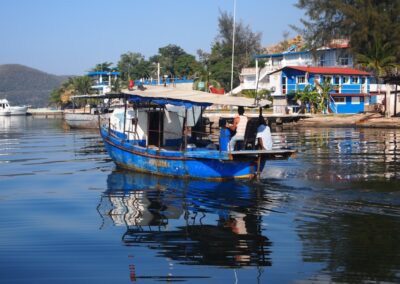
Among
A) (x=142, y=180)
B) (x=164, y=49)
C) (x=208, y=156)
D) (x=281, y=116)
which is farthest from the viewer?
(x=164, y=49)

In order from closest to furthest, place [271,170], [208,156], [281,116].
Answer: [208,156]
[271,170]
[281,116]

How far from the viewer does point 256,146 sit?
15938 mm

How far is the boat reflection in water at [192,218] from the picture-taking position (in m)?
9.22

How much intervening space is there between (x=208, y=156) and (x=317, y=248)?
665 cm

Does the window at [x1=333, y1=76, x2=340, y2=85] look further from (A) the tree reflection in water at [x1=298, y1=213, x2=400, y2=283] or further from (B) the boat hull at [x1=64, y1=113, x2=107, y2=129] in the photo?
(A) the tree reflection in water at [x1=298, y1=213, x2=400, y2=283]

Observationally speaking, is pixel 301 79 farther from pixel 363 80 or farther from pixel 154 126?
pixel 154 126

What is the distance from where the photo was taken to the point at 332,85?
56.4m

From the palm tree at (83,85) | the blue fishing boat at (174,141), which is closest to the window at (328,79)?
the blue fishing boat at (174,141)

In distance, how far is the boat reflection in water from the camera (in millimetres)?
9219

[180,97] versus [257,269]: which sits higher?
[180,97]

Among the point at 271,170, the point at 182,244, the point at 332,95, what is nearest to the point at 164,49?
the point at 332,95

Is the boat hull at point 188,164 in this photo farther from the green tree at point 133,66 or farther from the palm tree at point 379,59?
the green tree at point 133,66

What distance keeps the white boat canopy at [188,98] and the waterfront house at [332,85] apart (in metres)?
40.2

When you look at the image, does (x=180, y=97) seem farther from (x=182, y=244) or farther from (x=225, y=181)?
(x=182, y=244)
